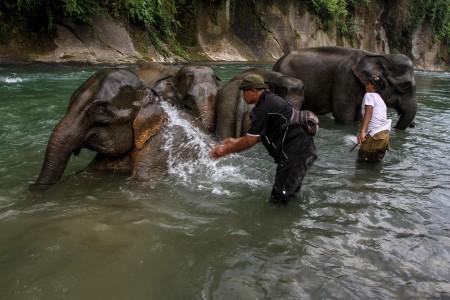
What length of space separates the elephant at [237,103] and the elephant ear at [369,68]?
Answer: 1731 mm

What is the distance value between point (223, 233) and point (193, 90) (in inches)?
103

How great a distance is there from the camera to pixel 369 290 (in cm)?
290

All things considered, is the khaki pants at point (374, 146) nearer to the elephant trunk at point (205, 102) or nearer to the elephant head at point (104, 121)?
the elephant trunk at point (205, 102)

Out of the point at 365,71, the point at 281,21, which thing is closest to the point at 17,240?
the point at 365,71

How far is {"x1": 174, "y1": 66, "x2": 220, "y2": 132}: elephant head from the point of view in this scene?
5.74 m

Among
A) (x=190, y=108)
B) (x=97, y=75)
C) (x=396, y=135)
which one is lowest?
(x=396, y=135)

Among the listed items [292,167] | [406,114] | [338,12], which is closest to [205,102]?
[292,167]

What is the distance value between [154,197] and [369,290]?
203cm

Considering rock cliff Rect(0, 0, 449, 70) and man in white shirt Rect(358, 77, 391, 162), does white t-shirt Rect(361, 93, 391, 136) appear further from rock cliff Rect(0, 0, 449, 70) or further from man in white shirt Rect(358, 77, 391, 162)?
rock cliff Rect(0, 0, 449, 70)

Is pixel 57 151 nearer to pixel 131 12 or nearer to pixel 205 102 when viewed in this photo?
pixel 205 102

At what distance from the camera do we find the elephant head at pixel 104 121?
3943mm

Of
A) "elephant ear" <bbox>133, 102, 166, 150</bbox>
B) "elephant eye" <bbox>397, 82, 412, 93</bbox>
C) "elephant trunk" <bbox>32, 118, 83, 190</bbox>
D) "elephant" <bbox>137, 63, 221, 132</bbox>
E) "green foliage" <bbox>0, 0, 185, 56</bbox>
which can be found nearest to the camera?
"elephant trunk" <bbox>32, 118, 83, 190</bbox>

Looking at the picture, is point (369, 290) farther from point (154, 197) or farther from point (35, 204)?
point (35, 204)

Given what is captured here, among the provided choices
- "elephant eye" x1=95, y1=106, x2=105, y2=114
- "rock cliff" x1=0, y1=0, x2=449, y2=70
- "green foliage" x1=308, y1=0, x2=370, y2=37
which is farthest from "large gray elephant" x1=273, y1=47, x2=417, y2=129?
"green foliage" x1=308, y1=0, x2=370, y2=37
